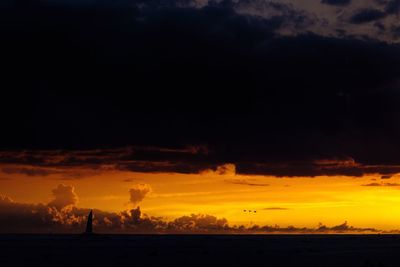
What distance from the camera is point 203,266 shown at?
89.7 metres

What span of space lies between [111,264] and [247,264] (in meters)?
18.8

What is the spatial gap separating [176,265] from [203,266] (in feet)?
13.0

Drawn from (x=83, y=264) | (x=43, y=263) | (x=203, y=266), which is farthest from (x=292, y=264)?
(x=43, y=263)

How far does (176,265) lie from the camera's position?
9119 cm

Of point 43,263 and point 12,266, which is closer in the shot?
point 12,266

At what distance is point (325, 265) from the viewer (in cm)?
9012

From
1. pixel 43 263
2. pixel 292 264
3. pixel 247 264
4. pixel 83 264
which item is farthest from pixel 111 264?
pixel 292 264

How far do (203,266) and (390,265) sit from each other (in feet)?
80.5

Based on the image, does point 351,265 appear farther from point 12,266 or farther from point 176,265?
point 12,266

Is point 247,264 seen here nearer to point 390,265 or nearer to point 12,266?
point 390,265

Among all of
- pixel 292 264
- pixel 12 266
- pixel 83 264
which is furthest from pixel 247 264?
pixel 12 266

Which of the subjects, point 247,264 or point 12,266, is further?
point 247,264

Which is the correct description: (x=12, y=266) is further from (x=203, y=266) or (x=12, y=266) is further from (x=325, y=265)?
(x=325, y=265)

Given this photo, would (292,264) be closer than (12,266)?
No
